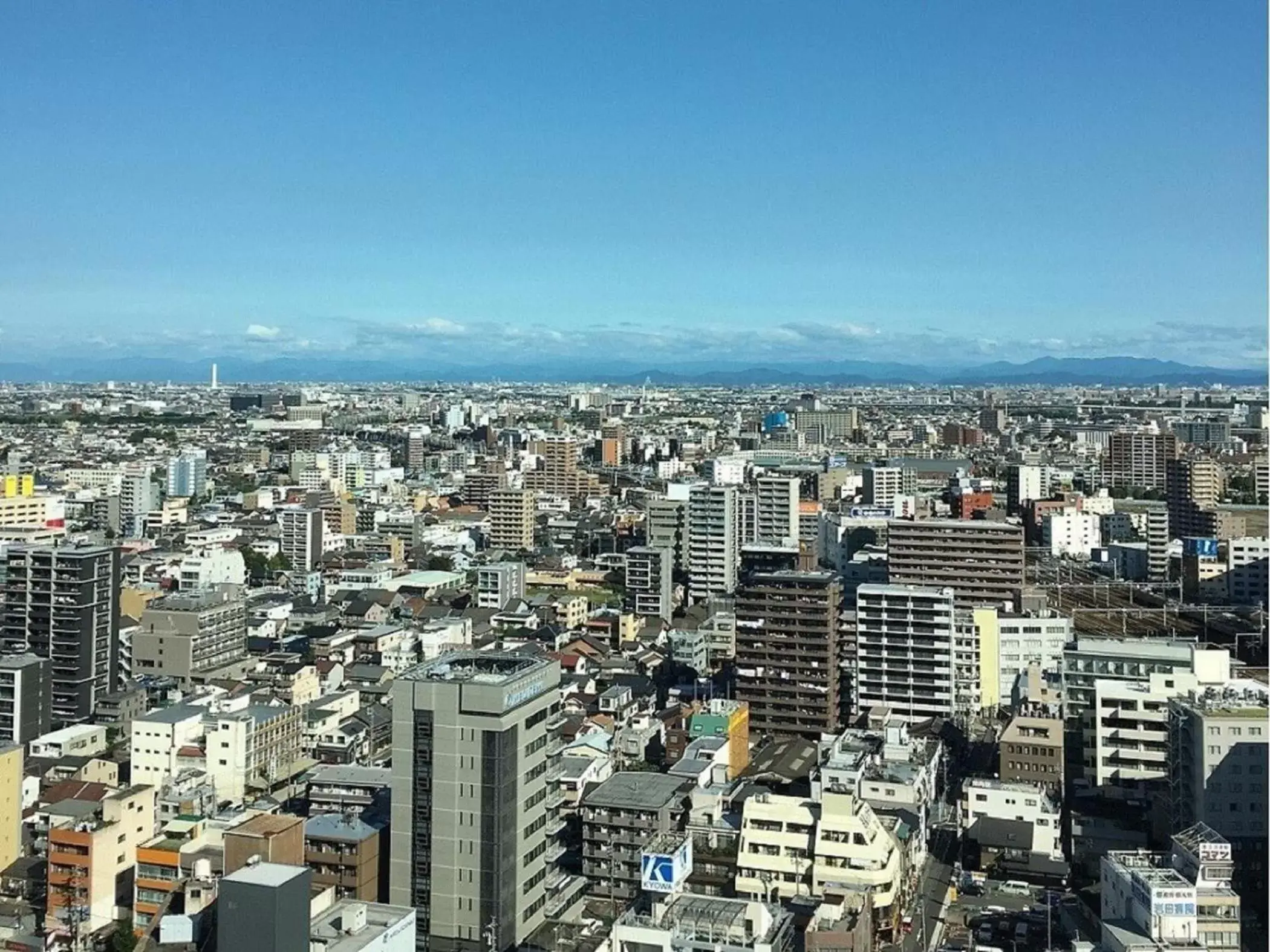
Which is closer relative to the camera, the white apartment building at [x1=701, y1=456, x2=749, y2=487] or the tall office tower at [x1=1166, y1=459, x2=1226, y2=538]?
the tall office tower at [x1=1166, y1=459, x2=1226, y2=538]

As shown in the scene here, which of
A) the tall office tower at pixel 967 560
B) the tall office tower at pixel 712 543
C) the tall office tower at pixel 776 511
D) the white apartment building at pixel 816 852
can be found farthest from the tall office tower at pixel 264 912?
the tall office tower at pixel 776 511

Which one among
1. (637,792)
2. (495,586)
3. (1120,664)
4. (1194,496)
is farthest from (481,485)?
(637,792)

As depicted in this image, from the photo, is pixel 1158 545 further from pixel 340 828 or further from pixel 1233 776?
pixel 340 828

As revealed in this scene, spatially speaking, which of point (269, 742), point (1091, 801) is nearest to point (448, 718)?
point (269, 742)

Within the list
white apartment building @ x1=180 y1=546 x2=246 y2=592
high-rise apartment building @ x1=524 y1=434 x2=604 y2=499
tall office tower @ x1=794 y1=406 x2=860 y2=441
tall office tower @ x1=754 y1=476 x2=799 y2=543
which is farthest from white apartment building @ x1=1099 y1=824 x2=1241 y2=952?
tall office tower @ x1=794 y1=406 x2=860 y2=441

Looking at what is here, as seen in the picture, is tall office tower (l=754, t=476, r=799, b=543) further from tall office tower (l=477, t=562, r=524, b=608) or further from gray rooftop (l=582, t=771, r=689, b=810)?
gray rooftop (l=582, t=771, r=689, b=810)
